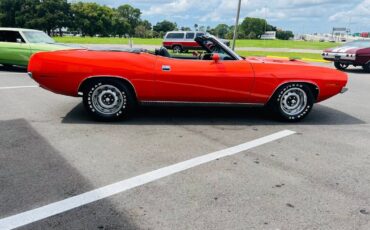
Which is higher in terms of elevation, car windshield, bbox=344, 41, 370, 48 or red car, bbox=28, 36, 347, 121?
car windshield, bbox=344, 41, 370, 48

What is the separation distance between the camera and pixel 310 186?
350cm

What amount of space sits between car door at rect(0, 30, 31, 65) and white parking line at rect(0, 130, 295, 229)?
900 cm

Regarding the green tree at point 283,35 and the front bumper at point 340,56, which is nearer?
the front bumper at point 340,56

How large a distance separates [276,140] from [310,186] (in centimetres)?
150

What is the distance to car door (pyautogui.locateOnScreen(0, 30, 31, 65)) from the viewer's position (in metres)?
11.2

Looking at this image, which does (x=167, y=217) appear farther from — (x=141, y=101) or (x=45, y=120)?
(x=45, y=120)

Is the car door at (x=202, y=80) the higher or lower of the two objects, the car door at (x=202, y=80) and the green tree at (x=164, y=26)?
the lower

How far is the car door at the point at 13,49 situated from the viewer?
11234 mm

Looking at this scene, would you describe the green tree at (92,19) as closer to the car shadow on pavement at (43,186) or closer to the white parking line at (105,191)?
the car shadow on pavement at (43,186)

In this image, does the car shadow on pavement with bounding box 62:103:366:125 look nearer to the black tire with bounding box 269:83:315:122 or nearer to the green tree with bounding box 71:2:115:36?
the black tire with bounding box 269:83:315:122

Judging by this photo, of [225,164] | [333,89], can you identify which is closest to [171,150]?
[225,164]

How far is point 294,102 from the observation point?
19.4 ft

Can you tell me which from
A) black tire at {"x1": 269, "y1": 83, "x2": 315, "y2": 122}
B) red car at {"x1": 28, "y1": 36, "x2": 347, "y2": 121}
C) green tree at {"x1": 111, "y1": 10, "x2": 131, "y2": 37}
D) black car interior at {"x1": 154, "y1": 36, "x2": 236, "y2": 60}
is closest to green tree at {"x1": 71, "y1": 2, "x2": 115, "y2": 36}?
green tree at {"x1": 111, "y1": 10, "x2": 131, "y2": 37}

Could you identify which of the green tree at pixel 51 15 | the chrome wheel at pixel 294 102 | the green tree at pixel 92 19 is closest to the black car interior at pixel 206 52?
the chrome wheel at pixel 294 102
